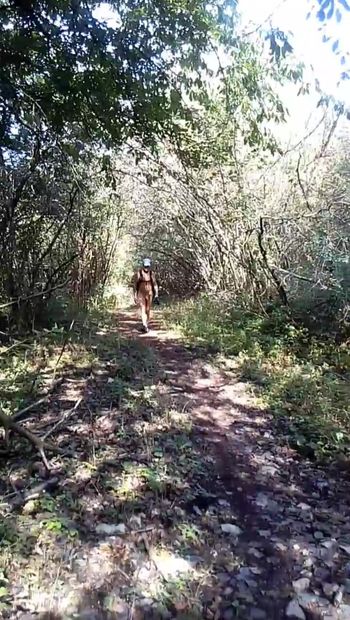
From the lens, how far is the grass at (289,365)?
484 centimetres

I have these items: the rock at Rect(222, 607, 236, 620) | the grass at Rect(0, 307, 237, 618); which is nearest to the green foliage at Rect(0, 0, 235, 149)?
the grass at Rect(0, 307, 237, 618)

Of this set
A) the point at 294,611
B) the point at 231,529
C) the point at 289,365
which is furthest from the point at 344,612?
the point at 289,365

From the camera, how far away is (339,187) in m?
8.23

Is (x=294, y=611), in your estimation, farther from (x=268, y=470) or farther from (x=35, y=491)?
(x=35, y=491)

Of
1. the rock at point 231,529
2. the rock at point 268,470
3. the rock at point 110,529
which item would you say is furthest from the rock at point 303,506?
the rock at point 110,529

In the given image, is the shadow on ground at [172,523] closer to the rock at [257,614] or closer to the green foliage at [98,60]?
the rock at [257,614]

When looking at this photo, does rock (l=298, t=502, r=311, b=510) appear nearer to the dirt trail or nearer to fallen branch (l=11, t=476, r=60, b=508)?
the dirt trail

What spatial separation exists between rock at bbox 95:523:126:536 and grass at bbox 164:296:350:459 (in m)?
1.99

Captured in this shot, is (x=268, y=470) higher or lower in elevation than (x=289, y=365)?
lower

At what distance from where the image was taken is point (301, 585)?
2666 mm

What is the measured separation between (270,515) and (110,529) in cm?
107

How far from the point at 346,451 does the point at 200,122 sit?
5088 millimetres

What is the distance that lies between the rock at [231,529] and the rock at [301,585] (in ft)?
1.69

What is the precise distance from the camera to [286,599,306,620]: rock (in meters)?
2.44
